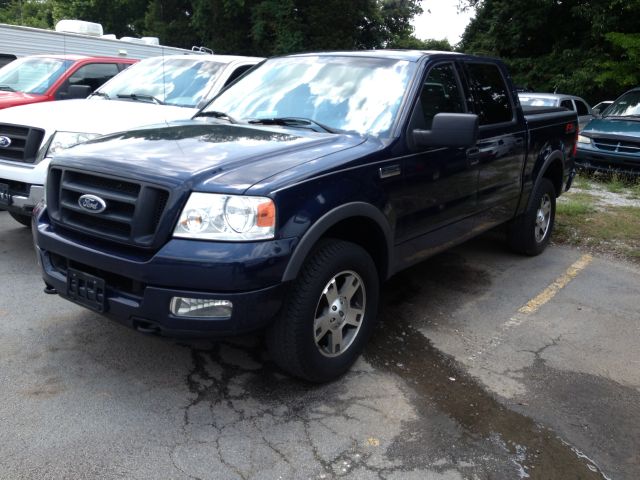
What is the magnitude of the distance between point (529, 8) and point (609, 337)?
18.5m

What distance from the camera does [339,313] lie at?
11.3ft

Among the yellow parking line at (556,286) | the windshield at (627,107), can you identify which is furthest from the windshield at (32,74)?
the windshield at (627,107)

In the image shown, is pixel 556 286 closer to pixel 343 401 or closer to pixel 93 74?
pixel 343 401

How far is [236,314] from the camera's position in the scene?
9.54ft

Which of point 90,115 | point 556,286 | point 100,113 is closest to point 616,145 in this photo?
point 556,286

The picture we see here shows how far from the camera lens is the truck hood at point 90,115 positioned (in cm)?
532

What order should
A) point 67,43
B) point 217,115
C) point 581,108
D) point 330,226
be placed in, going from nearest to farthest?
point 330,226
point 217,115
point 67,43
point 581,108

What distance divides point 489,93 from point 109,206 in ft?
10.8

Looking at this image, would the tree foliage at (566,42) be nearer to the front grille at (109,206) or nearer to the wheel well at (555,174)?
the wheel well at (555,174)

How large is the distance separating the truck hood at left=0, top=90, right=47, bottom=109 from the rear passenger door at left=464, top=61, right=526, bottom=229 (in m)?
5.58

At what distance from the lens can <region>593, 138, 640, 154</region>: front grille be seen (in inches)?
384

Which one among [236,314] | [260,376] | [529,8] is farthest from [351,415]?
[529,8]

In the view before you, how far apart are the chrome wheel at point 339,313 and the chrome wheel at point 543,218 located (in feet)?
10.5

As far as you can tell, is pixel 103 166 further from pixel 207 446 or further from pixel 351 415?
pixel 351 415
